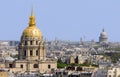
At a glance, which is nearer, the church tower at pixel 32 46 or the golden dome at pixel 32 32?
the church tower at pixel 32 46

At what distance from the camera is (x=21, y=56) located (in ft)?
293

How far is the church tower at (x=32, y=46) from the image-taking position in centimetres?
8869

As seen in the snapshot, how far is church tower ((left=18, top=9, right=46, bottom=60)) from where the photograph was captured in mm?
88688

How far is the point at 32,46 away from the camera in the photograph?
89.1m

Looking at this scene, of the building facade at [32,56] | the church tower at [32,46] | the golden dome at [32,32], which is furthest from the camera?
the golden dome at [32,32]

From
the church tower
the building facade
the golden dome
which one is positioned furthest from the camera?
the golden dome

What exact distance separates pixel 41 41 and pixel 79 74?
64.0 ft

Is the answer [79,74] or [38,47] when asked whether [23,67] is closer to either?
[38,47]

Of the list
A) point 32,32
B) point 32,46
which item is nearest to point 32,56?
point 32,46

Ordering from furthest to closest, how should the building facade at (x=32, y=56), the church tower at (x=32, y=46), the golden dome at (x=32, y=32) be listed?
the golden dome at (x=32, y=32) < the church tower at (x=32, y=46) < the building facade at (x=32, y=56)

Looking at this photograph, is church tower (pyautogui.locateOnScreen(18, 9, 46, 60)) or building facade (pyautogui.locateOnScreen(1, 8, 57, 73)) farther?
church tower (pyautogui.locateOnScreen(18, 9, 46, 60))

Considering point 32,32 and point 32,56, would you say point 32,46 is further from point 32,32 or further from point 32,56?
point 32,32

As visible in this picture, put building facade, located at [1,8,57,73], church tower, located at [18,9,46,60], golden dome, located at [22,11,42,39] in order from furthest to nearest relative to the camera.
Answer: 1. golden dome, located at [22,11,42,39]
2. church tower, located at [18,9,46,60]
3. building facade, located at [1,8,57,73]

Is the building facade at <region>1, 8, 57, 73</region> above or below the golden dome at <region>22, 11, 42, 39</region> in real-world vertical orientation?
below
